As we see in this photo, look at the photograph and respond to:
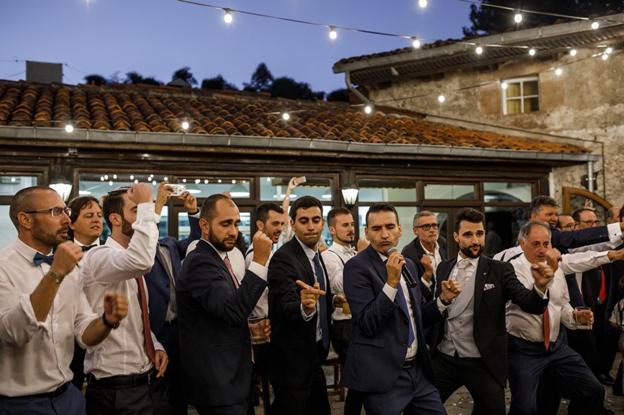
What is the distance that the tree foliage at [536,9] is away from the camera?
24684 millimetres

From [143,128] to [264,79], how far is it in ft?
134

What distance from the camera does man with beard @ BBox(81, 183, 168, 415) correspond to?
11.9 ft

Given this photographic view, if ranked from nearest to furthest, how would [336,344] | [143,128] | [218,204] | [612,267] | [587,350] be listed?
[218,204]
[336,344]
[587,350]
[612,267]
[143,128]

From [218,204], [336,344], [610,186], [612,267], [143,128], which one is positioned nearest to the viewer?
[218,204]

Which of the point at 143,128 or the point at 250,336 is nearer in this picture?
the point at 250,336

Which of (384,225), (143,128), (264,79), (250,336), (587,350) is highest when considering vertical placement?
(264,79)

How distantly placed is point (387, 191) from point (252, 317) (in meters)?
6.49

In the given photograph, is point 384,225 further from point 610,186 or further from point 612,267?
point 610,186

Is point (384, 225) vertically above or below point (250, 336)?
above

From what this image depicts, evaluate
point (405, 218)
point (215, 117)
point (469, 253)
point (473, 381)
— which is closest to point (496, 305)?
point (469, 253)

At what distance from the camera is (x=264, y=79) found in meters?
48.9

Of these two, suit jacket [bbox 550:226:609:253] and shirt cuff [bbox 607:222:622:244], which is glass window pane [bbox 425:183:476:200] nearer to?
suit jacket [bbox 550:226:609:253]

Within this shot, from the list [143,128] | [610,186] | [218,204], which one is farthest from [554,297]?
[610,186]

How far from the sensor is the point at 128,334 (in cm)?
387
